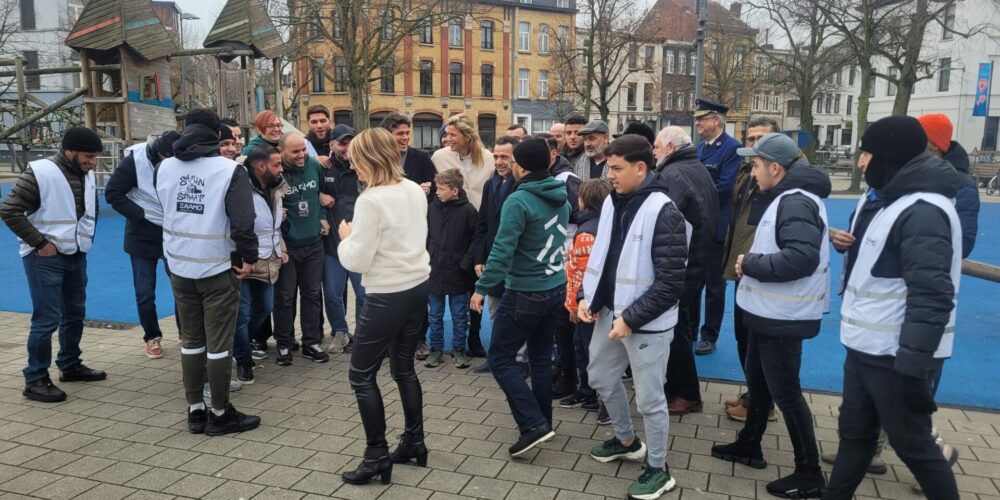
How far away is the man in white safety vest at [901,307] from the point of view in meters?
2.74

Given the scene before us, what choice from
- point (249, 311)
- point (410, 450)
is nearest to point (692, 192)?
point (410, 450)

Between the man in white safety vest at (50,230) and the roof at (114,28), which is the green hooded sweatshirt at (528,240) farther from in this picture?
the roof at (114,28)

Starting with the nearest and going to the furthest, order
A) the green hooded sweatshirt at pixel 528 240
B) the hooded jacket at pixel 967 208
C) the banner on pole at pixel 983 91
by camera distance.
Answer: the green hooded sweatshirt at pixel 528 240 < the hooded jacket at pixel 967 208 < the banner on pole at pixel 983 91

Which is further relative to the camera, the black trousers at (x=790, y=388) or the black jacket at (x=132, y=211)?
the black jacket at (x=132, y=211)

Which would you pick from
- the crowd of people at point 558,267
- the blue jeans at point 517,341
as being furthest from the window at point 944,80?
the blue jeans at point 517,341

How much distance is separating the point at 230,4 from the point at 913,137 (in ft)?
40.6

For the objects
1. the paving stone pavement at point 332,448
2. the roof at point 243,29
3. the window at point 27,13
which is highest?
the window at point 27,13

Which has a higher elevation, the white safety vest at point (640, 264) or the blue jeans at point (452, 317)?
the white safety vest at point (640, 264)

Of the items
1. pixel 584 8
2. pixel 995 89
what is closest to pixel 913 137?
pixel 584 8

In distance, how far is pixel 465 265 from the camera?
592 cm

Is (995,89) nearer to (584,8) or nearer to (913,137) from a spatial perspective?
(584,8)

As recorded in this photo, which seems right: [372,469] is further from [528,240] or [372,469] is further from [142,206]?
[142,206]

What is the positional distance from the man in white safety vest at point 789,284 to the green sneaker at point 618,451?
718 mm

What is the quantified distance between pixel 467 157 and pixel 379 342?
9.66 feet
